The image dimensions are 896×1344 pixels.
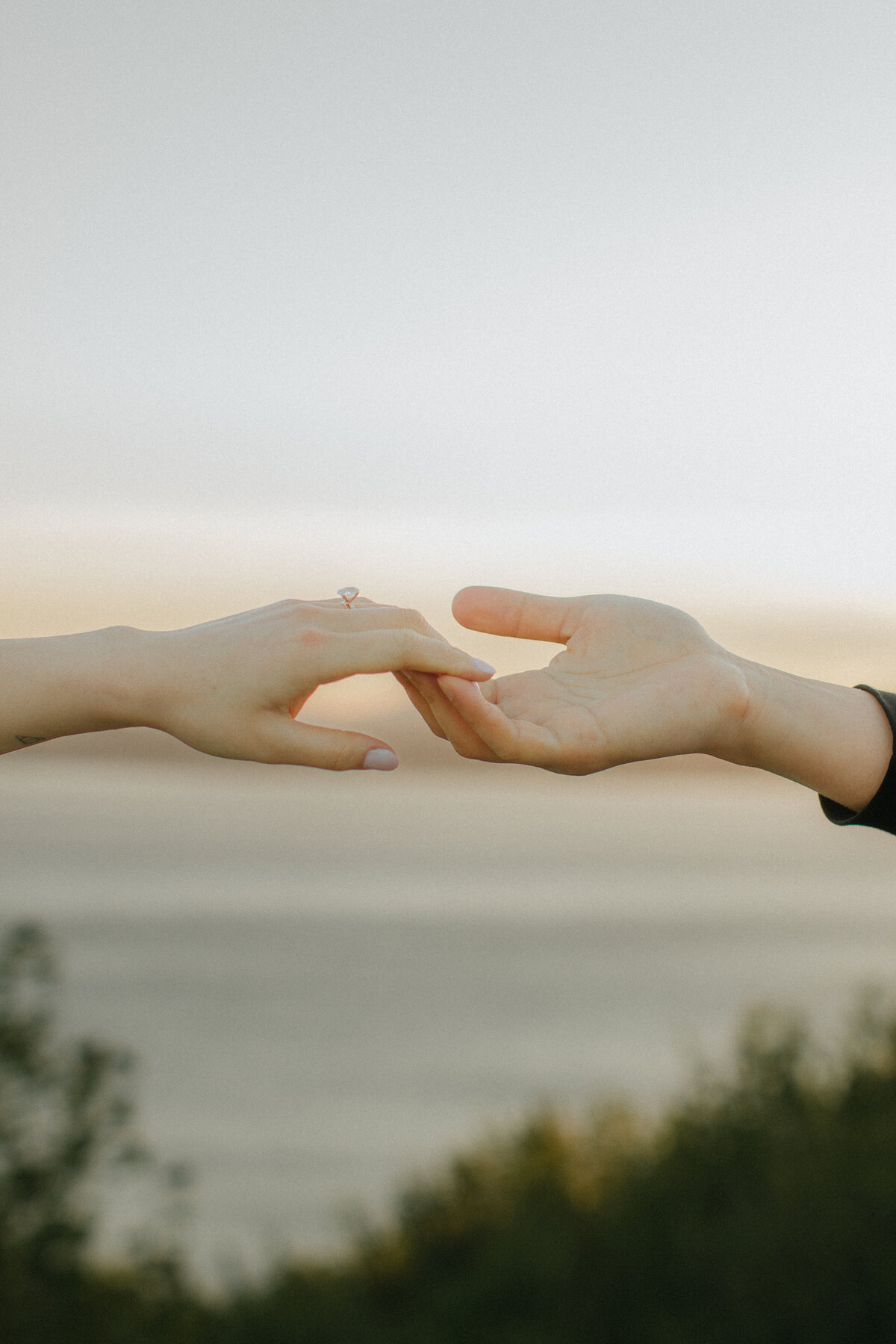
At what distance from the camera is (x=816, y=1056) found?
51.6 ft

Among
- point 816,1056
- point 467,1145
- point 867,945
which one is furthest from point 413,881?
point 816,1056

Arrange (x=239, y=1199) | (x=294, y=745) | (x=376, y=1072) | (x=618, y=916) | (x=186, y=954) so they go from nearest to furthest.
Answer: (x=294, y=745)
(x=239, y=1199)
(x=376, y=1072)
(x=186, y=954)
(x=618, y=916)

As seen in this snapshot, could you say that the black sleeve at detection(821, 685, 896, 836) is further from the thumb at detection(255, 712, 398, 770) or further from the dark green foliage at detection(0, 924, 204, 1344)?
the dark green foliage at detection(0, 924, 204, 1344)

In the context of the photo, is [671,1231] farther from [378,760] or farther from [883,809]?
[378,760]

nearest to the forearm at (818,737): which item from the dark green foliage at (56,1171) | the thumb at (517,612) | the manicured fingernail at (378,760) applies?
the thumb at (517,612)

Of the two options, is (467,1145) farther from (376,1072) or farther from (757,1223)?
(376,1072)

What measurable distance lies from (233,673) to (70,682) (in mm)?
407

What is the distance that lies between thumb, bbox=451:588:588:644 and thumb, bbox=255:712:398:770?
553 millimetres

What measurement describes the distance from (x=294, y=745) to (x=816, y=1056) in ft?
51.6

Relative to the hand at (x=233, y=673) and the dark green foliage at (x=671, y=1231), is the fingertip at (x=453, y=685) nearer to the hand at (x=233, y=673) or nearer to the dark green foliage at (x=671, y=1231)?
the hand at (x=233, y=673)

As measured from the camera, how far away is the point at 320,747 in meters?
2.29

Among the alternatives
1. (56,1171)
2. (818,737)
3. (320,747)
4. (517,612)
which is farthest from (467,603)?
(56,1171)

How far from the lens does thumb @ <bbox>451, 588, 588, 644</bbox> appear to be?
277 centimetres

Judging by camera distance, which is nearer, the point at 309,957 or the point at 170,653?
the point at 170,653
